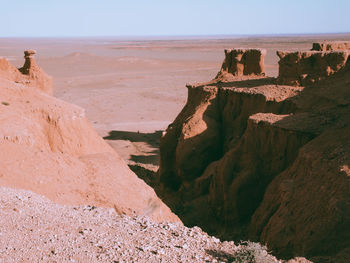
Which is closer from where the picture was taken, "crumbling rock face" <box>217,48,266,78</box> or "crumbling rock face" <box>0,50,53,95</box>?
"crumbling rock face" <box>0,50,53,95</box>

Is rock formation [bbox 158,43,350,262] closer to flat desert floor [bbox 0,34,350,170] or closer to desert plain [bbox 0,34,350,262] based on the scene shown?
desert plain [bbox 0,34,350,262]

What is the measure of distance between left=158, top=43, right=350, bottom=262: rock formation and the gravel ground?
2.21m

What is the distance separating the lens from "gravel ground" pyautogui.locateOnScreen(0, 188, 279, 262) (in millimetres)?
6293

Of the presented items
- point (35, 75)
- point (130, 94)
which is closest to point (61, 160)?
point (35, 75)

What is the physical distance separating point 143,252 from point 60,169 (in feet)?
12.4

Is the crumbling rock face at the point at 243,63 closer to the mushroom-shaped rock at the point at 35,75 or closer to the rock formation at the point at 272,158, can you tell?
the rock formation at the point at 272,158

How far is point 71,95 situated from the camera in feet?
144

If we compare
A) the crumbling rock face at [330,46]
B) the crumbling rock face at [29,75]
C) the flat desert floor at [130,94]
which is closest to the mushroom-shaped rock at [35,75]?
the crumbling rock face at [29,75]

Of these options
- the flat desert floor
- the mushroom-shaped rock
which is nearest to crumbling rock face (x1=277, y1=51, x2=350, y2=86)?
the flat desert floor

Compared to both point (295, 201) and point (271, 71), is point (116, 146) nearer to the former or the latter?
point (295, 201)

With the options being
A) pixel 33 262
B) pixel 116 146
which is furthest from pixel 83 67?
pixel 33 262

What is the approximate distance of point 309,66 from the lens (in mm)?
16609

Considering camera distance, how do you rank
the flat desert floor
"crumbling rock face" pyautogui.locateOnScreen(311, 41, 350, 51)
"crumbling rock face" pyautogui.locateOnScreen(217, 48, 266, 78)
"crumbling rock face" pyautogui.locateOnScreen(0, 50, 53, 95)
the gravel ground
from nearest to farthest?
1. the gravel ground
2. "crumbling rock face" pyautogui.locateOnScreen(0, 50, 53, 95)
3. "crumbling rock face" pyautogui.locateOnScreen(311, 41, 350, 51)
4. "crumbling rock face" pyautogui.locateOnScreen(217, 48, 266, 78)
5. the flat desert floor

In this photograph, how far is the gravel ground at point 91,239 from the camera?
20.6 feet
